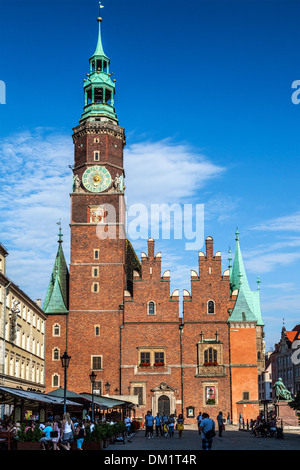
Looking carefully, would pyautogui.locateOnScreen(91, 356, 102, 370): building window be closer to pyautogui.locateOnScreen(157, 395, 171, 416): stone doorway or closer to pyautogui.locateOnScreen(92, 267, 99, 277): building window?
pyautogui.locateOnScreen(157, 395, 171, 416): stone doorway

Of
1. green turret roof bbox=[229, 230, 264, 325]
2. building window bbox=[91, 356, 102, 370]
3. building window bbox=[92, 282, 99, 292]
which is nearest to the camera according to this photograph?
building window bbox=[91, 356, 102, 370]

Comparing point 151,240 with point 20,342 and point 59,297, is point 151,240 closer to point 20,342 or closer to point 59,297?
point 59,297

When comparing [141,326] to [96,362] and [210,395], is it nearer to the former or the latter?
[96,362]

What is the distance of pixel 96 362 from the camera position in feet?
200

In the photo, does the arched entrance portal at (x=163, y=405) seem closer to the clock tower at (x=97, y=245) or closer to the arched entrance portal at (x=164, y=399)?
the arched entrance portal at (x=164, y=399)

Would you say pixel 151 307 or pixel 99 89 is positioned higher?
pixel 99 89

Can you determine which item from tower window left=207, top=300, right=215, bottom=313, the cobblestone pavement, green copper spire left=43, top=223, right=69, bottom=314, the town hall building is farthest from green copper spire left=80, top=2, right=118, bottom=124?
the cobblestone pavement

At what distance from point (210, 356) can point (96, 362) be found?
10.5 m

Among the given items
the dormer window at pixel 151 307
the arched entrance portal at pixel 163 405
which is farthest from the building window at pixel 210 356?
the dormer window at pixel 151 307

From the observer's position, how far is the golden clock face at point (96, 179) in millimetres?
64250

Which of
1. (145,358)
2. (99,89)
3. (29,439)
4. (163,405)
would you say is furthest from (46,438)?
(99,89)

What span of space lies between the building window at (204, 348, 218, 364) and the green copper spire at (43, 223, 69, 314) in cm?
1364

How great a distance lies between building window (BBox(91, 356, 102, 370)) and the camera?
6081cm
